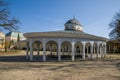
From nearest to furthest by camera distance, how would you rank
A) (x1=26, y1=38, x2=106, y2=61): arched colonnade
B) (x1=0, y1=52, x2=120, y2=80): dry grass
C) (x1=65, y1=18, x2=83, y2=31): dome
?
(x1=0, y1=52, x2=120, y2=80): dry grass < (x1=26, y1=38, x2=106, y2=61): arched colonnade < (x1=65, y1=18, x2=83, y2=31): dome

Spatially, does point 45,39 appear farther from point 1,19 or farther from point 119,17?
point 119,17

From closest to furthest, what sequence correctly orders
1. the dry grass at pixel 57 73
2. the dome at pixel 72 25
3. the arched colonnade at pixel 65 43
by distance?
the dry grass at pixel 57 73, the arched colonnade at pixel 65 43, the dome at pixel 72 25

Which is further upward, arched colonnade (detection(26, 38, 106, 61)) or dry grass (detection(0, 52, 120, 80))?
arched colonnade (detection(26, 38, 106, 61))

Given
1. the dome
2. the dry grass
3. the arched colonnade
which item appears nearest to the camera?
the dry grass

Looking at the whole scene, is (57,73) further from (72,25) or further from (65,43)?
(65,43)

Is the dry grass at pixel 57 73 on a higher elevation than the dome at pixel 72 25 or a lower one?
lower

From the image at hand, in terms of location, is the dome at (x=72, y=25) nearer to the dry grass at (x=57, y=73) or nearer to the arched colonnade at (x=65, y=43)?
the arched colonnade at (x=65, y=43)

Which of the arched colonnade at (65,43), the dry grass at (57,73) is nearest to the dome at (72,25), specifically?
the arched colonnade at (65,43)

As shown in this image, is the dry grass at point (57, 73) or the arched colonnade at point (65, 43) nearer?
the dry grass at point (57, 73)

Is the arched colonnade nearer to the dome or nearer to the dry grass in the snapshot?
the dome

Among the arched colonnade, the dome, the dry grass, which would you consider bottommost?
the dry grass

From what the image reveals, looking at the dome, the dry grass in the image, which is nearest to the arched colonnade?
the dome

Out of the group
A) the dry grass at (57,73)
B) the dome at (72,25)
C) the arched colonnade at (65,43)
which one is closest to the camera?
the dry grass at (57,73)

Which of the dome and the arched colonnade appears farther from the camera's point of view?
the dome
